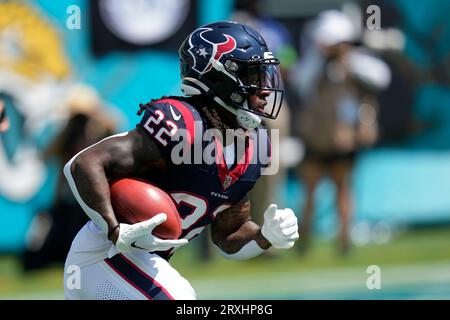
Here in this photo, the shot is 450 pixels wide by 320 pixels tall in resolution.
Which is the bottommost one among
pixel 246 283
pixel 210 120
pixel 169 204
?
pixel 246 283

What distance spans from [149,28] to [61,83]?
1004 millimetres

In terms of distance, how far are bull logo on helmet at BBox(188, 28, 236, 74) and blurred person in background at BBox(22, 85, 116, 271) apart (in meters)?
4.63

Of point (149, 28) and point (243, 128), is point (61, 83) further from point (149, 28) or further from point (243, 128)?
point (243, 128)

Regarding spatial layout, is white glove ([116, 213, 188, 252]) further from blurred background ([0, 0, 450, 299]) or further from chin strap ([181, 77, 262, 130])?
blurred background ([0, 0, 450, 299])

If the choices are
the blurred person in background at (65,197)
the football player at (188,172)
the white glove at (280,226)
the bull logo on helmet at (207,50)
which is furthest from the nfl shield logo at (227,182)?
the blurred person in background at (65,197)

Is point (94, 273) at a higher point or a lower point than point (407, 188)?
higher

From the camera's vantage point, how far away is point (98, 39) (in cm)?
1020

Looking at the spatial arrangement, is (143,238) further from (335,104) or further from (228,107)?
(335,104)

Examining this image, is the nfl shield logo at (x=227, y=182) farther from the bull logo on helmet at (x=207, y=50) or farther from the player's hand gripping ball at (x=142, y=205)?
the bull logo on helmet at (x=207, y=50)

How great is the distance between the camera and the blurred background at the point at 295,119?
9602 millimetres

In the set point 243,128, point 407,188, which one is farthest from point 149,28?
point 243,128

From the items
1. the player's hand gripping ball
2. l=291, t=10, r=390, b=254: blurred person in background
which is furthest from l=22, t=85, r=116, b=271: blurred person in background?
the player's hand gripping ball

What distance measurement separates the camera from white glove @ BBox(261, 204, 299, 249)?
15.4 feet

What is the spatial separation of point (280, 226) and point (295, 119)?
6.16 meters
